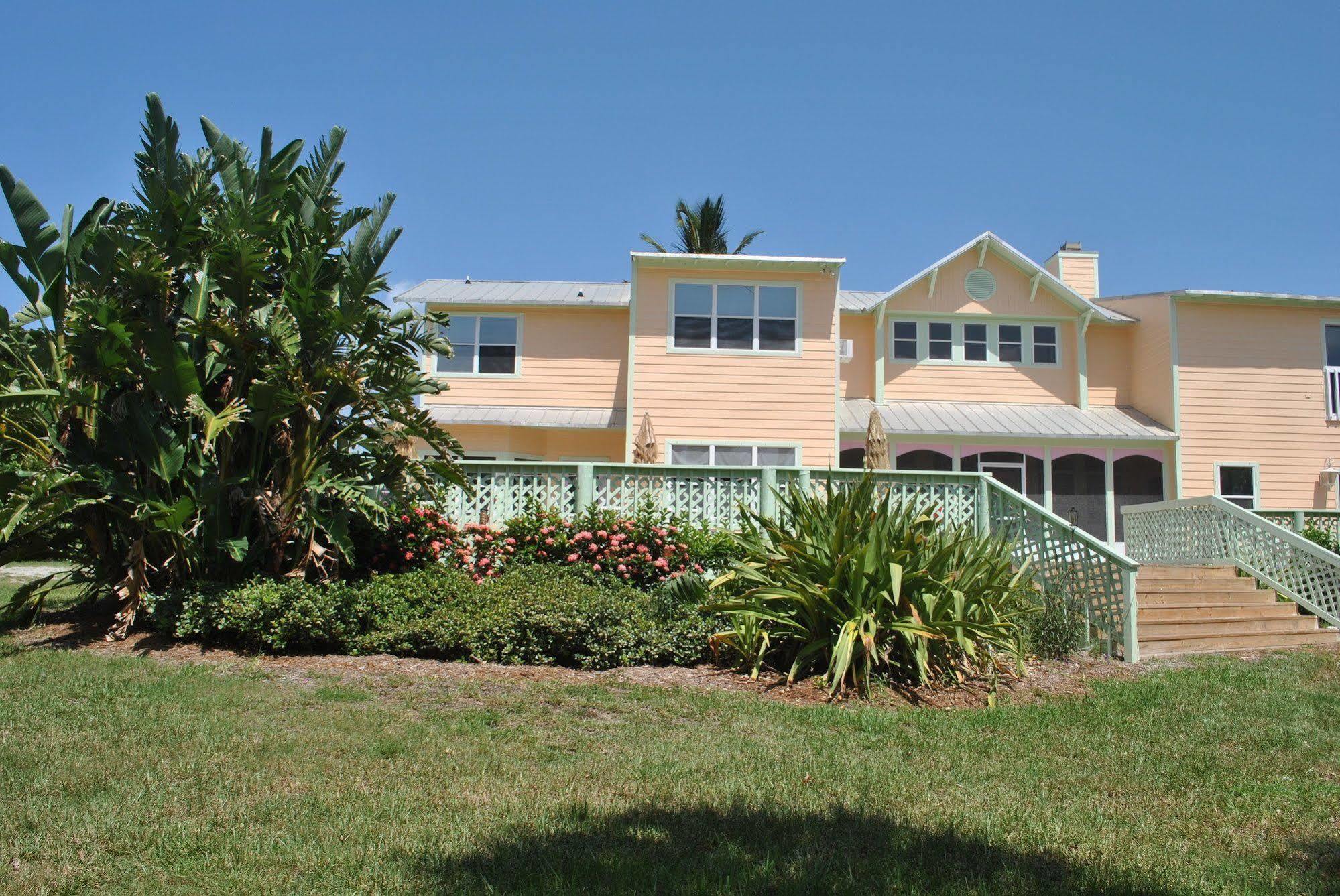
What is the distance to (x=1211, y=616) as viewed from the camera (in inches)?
499

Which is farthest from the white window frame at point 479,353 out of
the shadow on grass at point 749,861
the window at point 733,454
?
the shadow on grass at point 749,861

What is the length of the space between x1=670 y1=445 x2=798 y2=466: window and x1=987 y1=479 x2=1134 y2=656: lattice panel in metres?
7.05

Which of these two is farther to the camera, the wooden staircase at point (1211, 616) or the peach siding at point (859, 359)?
the peach siding at point (859, 359)

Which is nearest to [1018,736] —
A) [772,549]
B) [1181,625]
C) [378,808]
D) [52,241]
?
[772,549]

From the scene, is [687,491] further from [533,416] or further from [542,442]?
[542,442]

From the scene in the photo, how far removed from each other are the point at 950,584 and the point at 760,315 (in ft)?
38.6

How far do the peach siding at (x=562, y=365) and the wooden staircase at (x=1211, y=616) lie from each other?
37.3 feet

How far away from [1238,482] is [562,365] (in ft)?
48.9

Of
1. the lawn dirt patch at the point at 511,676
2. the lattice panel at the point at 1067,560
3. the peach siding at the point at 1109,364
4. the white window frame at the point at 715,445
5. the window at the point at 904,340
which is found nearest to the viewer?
the lawn dirt patch at the point at 511,676

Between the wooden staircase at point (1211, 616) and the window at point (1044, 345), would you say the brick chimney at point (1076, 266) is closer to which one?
the window at point (1044, 345)

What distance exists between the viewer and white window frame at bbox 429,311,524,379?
21.3 m

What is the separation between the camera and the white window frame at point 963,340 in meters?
21.9

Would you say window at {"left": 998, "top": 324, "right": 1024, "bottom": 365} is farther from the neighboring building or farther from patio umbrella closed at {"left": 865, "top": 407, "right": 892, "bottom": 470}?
patio umbrella closed at {"left": 865, "top": 407, "right": 892, "bottom": 470}

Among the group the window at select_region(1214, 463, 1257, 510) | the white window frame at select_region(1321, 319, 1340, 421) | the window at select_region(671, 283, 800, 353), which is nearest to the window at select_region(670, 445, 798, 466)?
the window at select_region(671, 283, 800, 353)
